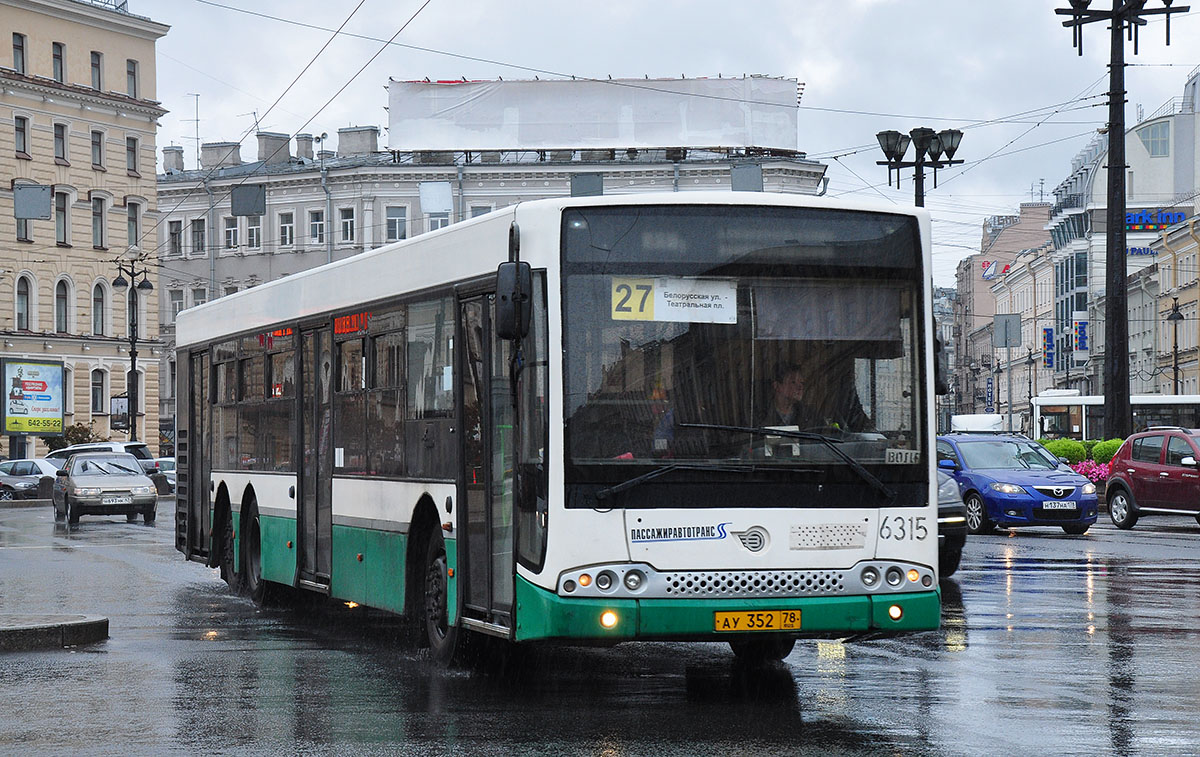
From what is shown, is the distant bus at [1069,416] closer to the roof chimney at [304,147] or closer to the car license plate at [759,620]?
the roof chimney at [304,147]

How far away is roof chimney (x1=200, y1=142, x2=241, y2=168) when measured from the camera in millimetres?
90750

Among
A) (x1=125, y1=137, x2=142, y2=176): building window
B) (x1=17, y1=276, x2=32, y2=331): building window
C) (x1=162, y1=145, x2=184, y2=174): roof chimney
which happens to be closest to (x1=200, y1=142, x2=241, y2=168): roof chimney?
(x1=162, y1=145, x2=184, y2=174): roof chimney

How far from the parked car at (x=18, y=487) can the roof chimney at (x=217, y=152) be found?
3617cm

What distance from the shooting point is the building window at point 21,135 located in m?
74.6

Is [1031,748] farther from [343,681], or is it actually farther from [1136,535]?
[1136,535]

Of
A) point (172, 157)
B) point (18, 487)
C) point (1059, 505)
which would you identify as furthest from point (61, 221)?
point (1059, 505)

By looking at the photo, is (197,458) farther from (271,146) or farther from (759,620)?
(271,146)

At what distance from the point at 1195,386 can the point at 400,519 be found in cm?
7860

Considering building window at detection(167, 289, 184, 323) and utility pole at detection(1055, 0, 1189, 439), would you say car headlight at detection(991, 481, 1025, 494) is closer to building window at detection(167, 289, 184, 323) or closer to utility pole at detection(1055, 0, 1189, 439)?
utility pole at detection(1055, 0, 1189, 439)

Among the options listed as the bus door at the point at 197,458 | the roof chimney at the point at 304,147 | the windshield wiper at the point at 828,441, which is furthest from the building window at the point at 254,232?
the windshield wiper at the point at 828,441

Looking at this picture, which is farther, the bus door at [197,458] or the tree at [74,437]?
the tree at [74,437]

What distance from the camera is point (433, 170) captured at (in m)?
81.5

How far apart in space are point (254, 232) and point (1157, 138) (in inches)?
1991

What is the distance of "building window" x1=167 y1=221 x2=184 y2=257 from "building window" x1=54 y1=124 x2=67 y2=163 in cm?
1168
